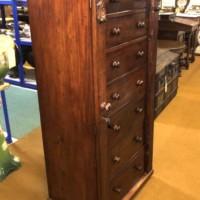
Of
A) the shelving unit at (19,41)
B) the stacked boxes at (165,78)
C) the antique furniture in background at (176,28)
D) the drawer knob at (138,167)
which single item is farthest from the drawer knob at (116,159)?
the antique furniture in background at (176,28)

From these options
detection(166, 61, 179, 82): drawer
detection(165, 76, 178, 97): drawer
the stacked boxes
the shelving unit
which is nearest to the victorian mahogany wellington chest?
the stacked boxes

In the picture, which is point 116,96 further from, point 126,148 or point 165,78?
point 165,78

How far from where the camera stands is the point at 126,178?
5.90ft

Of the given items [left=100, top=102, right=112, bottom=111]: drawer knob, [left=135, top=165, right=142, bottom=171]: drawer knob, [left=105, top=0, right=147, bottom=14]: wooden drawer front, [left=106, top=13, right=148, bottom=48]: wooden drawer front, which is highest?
[left=105, top=0, right=147, bottom=14]: wooden drawer front

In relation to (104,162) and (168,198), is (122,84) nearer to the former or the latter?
(104,162)

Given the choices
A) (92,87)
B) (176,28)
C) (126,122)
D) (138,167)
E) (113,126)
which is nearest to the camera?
(92,87)

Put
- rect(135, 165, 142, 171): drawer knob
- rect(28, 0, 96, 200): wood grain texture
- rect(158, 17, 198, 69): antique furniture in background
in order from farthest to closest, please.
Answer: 1. rect(158, 17, 198, 69): antique furniture in background
2. rect(135, 165, 142, 171): drawer knob
3. rect(28, 0, 96, 200): wood grain texture

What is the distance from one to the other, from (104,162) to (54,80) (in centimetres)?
49

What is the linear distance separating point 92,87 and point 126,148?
589mm

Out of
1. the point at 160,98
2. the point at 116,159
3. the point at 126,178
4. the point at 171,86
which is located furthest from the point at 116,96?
the point at 171,86

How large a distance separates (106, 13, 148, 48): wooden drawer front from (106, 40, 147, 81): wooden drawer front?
0.17ft

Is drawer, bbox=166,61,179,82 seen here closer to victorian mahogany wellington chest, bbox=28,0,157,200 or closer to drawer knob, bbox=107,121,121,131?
victorian mahogany wellington chest, bbox=28,0,157,200

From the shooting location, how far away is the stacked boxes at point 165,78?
2.89m

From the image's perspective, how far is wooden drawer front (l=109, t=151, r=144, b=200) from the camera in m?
1.67
